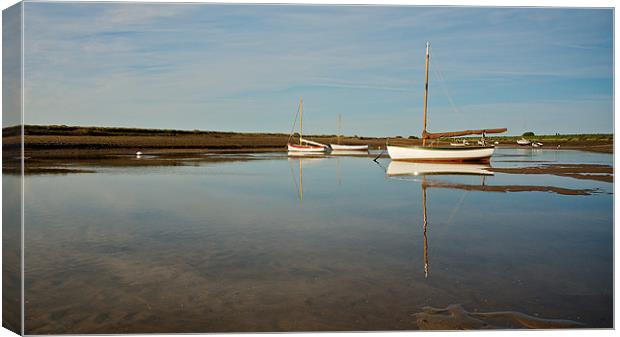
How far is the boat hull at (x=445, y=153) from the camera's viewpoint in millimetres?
27141

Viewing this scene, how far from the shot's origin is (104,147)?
4056 centimetres

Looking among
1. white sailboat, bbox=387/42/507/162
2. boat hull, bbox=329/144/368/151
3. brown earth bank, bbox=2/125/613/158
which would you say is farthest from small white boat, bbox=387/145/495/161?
boat hull, bbox=329/144/368/151

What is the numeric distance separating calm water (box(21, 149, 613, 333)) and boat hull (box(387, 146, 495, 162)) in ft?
48.3

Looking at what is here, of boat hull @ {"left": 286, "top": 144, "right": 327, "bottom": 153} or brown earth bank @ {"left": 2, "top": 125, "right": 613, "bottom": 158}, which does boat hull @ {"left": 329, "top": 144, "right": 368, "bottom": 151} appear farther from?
brown earth bank @ {"left": 2, "top": 125, "right": 613, "bottom": 158}

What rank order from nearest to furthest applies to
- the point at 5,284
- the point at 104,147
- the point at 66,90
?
1. the point at 5,284
2. the point at 66,90
3. the point at 104,147

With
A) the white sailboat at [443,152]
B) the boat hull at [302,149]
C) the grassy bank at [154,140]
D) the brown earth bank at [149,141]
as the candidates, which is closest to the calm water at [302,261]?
the white sailboat at [443,152]

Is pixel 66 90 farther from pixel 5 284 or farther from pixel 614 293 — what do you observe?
pixel 614 293

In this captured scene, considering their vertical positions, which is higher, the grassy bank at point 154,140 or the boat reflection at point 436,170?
the grassy bank at point 154,140

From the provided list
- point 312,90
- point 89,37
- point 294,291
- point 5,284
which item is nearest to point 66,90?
point 89,37

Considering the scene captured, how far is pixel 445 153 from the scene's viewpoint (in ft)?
89.4

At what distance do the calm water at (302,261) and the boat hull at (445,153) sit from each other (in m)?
14.7

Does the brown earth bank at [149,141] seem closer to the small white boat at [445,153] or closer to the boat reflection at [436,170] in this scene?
the small white boat at [445,153]

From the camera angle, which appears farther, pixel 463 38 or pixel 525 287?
pixel 463 38

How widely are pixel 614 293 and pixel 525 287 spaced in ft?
2.86
